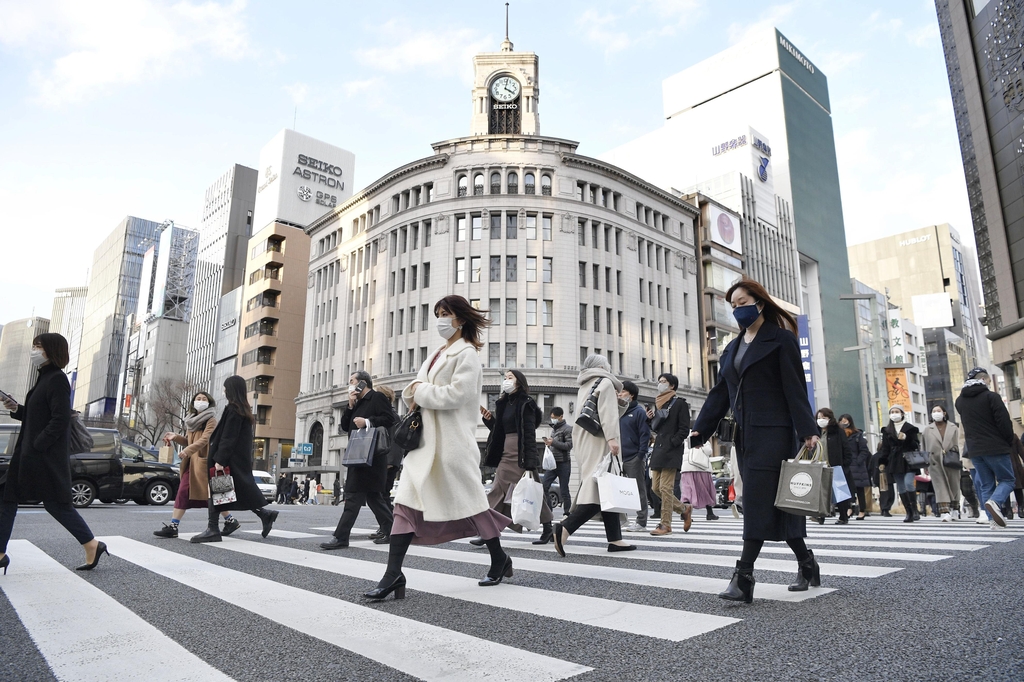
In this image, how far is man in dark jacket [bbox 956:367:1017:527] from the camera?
26.1 ft

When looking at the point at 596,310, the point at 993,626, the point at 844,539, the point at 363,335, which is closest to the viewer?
the point at 993,626

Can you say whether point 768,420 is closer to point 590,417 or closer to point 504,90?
point 590,417

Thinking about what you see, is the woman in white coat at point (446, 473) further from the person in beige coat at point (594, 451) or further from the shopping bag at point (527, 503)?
the shopping bag at point (527, 503)

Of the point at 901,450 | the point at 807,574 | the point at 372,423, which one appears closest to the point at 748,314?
the point at 807,574

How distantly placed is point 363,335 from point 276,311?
17245mm

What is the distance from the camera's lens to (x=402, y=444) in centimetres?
409

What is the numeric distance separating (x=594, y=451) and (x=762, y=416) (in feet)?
8.86

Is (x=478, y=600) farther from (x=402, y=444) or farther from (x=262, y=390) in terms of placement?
(x=262, y=390)

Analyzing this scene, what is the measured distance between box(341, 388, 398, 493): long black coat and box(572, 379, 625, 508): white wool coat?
6.98 feet

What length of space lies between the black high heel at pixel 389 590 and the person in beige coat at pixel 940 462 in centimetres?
970

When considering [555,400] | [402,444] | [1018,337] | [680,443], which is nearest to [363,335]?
[555,400]

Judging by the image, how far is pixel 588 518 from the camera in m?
5.80

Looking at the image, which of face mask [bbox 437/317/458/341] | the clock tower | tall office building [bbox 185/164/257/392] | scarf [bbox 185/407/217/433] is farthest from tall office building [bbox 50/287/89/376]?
face mask [bbox 437/317/458/341]

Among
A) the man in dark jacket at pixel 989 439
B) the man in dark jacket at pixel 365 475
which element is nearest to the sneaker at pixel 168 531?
the man in dark jacket at pixel 365 475
